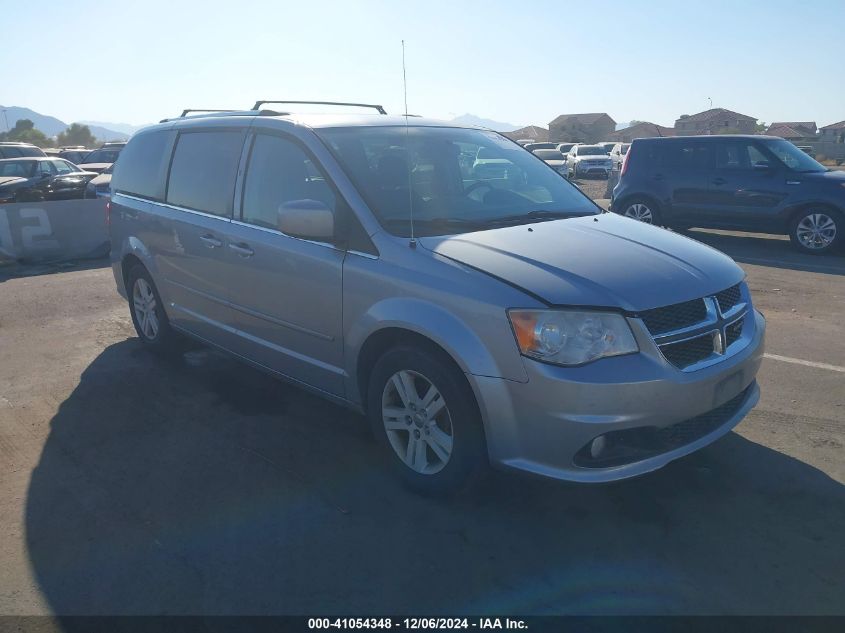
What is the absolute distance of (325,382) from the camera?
13.4ft

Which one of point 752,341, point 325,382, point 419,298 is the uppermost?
point 419,298

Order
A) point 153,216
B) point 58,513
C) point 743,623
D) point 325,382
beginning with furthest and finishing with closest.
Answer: point 153,216 < point 325,382 < point 58,513 < point 743,623

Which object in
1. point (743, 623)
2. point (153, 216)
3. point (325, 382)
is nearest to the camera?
point (743, 623)

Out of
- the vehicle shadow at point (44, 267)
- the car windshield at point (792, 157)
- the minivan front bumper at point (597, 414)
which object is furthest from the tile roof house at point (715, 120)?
the minivan front bumper at point (597, 414)

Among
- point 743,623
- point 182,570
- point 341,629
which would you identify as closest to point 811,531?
point 743,623

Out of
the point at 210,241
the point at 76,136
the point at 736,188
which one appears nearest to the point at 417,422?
the point at 210,241

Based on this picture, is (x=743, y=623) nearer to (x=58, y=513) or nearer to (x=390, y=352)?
(x=390, y=352)

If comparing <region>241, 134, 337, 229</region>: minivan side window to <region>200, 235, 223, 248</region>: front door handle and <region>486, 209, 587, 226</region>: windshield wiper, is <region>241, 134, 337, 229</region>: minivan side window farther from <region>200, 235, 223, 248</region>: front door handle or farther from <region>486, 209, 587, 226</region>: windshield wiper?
<region>486, 209, 587, 226</region>: windshield wiper

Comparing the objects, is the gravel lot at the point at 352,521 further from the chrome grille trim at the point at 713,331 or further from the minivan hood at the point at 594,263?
the minivan hood at the point at 594,263

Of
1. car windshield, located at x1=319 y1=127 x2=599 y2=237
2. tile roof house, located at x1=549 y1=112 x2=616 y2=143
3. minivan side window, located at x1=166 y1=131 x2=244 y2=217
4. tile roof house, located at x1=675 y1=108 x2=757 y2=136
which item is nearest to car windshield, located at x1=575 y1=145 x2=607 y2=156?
car windshield, located at x1=319 y1=127 x2=599 y2=237

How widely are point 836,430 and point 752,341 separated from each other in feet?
3.92

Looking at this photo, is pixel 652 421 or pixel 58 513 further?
pixel 58 513

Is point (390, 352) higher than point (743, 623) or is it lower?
higher

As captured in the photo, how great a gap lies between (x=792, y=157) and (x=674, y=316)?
923 centimetres
